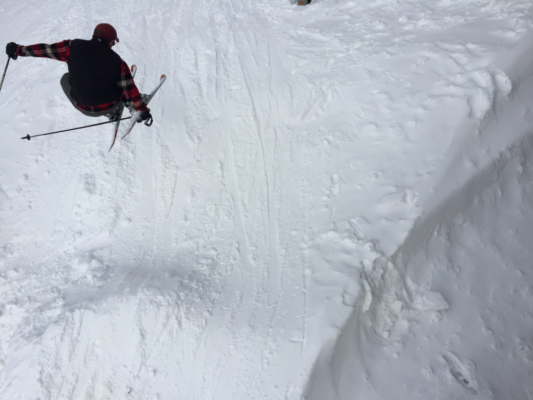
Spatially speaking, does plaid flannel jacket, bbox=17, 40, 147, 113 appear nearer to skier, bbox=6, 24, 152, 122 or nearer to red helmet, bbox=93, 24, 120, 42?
skier, bbox=6, 24, 152, 122

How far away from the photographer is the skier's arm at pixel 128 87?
4375 mm

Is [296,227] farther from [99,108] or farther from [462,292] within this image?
[99,108]

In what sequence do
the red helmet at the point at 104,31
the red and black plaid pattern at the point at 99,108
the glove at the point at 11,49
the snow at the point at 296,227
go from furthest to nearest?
the red and black plaid pattern at the point at 99,108, the glove at the point at 11,49, the red helmet at the point at 104,31, the snow at the point at 296,227

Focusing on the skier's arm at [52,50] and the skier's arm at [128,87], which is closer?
the skier's arm at [52,50]

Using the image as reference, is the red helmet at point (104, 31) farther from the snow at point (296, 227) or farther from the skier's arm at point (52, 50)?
the snow at point (296, 227)

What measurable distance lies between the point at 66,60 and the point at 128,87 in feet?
2.47

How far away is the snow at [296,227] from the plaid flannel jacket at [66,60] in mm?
960

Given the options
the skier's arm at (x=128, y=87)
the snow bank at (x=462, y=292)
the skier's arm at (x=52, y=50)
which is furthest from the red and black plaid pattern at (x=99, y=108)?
the snow bank at (x=462, y=292)

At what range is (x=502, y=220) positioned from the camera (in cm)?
420

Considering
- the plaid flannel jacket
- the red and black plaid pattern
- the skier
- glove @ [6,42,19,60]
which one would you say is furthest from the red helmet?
glove @ [6,42,19,60]

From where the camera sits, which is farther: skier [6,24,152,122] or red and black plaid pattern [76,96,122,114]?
red and black plaid pattern [76,96,122,114]

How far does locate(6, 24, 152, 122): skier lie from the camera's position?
4102 mm

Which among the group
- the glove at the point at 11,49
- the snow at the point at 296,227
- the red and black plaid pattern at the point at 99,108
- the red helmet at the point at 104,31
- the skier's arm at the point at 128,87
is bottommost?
the snow at the point at 296,227

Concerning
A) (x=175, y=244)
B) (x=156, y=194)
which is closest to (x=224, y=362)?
(x=175, y=244)
